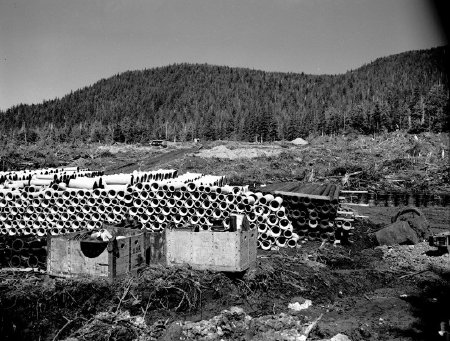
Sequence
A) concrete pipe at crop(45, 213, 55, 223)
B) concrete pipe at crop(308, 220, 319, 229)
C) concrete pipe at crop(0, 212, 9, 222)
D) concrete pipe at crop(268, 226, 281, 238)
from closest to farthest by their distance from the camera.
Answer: concrete pipe at crop(268, 226, 281, 238)
concrete pipe at crop(308, 220, 319, 229)
concrete pipe at crop(45, 213, 55, 223)
concrete pipe at crop(0, 212, 9, 222)

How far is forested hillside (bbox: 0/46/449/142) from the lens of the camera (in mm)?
87319

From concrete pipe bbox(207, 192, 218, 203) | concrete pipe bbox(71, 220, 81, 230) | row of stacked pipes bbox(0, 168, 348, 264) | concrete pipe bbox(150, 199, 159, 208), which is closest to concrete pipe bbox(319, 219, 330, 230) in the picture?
row of stacked pipes bbox(0, 168, 348, 264)

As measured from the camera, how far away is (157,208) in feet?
46.8

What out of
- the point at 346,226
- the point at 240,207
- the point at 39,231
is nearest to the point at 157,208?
the point at 240,207

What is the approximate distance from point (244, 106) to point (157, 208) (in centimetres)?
13947

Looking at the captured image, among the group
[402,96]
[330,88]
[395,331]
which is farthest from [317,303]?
[330,88]

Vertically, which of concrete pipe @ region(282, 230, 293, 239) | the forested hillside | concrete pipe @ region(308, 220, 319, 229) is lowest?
concrete pipe @ region(282, 230, 293, 239)

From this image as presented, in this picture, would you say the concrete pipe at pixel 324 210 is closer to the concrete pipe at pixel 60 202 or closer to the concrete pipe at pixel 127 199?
the concrete pipe at pixel 127 199

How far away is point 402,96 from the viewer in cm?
9844

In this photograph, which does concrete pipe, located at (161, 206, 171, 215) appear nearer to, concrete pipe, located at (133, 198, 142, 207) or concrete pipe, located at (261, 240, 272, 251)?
concrete pipe, located at (133, 198, 142, 207)

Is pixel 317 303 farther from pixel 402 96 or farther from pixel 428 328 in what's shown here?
pixel 402 96

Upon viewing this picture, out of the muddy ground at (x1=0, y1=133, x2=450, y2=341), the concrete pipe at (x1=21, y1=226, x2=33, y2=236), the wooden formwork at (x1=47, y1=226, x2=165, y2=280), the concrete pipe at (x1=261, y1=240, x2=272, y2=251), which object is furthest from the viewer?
the concrete pipe at (x1=21, y1=226, x2=33, y2=236)

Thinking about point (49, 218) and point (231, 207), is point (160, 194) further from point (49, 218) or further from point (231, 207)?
point (49, 218)

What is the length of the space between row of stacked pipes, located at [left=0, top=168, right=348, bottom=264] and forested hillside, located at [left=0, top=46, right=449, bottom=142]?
60.0 m
